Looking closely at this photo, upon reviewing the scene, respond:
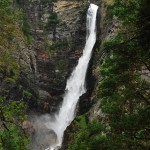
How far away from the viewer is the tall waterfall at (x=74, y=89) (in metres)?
42.4

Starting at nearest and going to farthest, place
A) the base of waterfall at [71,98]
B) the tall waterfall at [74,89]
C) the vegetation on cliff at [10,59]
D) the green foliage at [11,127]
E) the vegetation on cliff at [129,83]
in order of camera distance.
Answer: the vegetation on cliff at [129,83]
the green foliage at [11,127]
the vegetation on cliff at [10,59]
the base of waterfall at [71,98]
the tall waterfall at [74,89]

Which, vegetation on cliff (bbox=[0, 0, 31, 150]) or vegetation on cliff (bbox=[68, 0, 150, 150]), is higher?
vegetation on cliff (bbox=[0, 0, 31, 150])

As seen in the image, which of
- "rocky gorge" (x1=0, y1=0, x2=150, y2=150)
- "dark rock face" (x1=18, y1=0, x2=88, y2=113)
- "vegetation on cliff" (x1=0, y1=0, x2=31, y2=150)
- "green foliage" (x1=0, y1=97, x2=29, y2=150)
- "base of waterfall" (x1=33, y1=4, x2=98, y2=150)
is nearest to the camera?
"green foliage" (x1=0, y1=97, x2=29, y2=150)

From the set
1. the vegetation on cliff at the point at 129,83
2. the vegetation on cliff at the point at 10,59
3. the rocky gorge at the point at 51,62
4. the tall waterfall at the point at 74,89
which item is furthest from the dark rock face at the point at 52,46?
the vegetation on cliff at the point at 129,83

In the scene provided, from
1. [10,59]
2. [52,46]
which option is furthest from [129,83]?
[52,46]

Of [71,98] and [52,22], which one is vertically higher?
[52,22]

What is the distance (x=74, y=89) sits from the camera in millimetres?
45875

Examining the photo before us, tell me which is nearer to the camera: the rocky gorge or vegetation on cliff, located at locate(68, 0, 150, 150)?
vegetation on cliff, located at locate(68, 0, 150, 150)

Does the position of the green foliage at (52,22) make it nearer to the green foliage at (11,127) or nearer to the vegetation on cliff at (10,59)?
the vegetation on cliff at (10,59)

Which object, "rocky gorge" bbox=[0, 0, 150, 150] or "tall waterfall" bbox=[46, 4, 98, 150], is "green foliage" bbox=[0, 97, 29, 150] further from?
"tall waterfall" bbox=[46, 4, 98, 150]

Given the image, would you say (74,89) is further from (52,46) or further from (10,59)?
(10,59)

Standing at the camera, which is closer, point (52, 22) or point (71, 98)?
point (71, 98)

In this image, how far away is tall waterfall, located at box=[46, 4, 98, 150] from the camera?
42.4 m

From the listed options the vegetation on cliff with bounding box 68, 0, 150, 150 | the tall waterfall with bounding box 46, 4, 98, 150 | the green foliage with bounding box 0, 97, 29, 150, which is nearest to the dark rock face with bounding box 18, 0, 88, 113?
the tall waterfall with bounding box 46, 4, 98, 150
